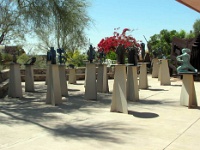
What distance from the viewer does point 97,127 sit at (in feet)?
18.8

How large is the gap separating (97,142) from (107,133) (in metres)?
0.58

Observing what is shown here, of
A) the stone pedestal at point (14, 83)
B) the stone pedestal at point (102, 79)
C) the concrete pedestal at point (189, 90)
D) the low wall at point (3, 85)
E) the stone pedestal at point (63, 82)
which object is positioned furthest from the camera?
the stone pedestal at point (102, 79)

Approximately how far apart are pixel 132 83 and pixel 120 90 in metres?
1.72

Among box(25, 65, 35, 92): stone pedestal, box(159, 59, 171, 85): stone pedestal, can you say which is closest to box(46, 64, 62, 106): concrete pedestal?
box(25, 65, 35, 92): stone pedestal

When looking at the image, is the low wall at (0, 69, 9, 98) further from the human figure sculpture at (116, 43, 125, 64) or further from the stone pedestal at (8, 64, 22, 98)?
the human figure sculpture at (116, 43, 125, 64)

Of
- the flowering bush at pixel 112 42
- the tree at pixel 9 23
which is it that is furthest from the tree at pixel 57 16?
the flowering bush at pixel 112 42

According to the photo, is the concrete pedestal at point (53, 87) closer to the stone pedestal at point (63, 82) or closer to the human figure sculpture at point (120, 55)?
the stone pedestal at point (63, 82)

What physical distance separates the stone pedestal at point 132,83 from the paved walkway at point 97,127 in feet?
1.77

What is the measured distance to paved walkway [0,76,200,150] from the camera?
15.1ft

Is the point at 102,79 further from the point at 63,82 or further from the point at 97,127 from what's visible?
the point at 97,127

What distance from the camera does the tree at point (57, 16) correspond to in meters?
10.4

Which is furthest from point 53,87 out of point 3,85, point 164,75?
point 164,75

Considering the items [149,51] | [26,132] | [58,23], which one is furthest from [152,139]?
[149,51]

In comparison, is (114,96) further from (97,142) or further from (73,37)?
(73,37)
